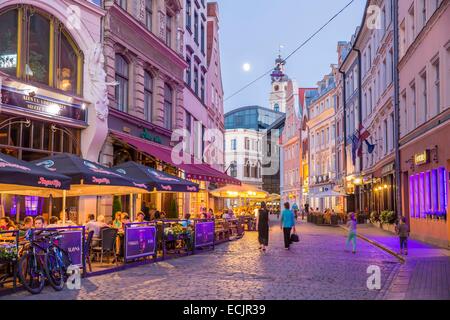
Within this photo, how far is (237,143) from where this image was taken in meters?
93.5

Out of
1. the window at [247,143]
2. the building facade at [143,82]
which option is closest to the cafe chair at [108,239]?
the building facade at [143,82]

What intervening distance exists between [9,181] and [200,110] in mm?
28804

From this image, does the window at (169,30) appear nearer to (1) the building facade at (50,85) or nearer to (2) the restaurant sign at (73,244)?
(1) the building facade at (50,85)

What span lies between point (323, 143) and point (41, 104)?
5254 centimetres

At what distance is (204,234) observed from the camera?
20.6 meters

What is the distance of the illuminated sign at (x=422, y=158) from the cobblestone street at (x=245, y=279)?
4.75 metres

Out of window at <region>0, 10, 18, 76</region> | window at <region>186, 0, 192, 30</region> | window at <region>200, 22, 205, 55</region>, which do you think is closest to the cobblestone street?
window at <region>0, 10, 18, 76</region>

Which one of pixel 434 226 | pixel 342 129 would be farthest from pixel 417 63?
pixel 342 129

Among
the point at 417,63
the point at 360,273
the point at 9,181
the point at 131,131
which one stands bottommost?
the point at 360,273

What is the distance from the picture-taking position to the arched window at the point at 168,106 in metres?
30.0

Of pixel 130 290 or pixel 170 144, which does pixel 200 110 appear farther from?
pixel 130 290

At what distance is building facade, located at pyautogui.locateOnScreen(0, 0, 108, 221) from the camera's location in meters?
16.9

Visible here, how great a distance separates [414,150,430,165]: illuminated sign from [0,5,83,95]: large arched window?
41.8 ft

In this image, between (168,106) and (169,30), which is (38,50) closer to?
(168,106)
